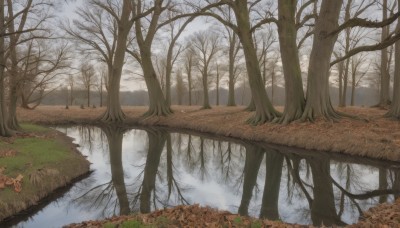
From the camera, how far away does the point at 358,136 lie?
42.0ft

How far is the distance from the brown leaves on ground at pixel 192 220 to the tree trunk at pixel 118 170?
1.69 metres

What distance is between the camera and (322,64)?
1532cm

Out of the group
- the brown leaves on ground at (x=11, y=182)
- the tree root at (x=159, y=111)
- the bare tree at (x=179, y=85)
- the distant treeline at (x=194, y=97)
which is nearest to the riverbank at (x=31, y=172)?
the brown leaves on ground at (x=11, y=182)

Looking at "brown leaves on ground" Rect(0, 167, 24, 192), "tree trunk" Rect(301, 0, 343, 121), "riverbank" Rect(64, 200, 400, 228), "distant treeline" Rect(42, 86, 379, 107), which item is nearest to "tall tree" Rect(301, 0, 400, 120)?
"tree trunk" Rect(301, 0, 343, 121)

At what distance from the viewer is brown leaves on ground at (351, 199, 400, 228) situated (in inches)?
203

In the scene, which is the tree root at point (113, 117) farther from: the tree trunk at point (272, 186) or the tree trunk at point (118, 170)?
the tree trunk at point (272, 186)

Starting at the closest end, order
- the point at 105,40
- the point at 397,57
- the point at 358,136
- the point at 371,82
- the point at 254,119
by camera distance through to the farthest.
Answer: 1. the point at 358,136
2. the point at 397,57
3. the point at 254,119
4. the point at 105,40
5. the point at 371,82

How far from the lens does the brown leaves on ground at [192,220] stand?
5281 mm

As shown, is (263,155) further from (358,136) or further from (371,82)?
(371,82)

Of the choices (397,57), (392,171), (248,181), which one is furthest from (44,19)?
(397,57)

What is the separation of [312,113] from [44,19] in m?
12.4

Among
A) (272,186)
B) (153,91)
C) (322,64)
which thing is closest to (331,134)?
(322,64)

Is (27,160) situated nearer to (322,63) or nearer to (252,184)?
(252,184)

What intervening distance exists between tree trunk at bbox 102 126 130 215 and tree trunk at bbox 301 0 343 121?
8232 mm
